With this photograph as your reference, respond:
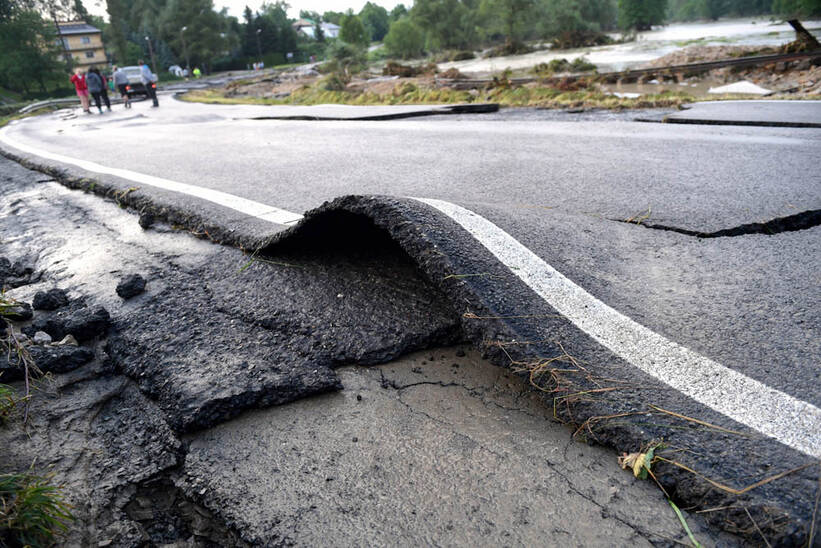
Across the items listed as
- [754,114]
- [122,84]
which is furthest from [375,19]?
[754,114]

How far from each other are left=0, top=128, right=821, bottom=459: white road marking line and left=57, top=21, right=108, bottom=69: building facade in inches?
3800

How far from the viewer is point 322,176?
16.4ft

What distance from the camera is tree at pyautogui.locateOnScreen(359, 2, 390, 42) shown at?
132125mm

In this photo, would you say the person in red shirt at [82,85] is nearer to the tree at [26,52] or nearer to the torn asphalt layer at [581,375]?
the torn asphalt layer at [581,375]

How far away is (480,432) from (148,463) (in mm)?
1143

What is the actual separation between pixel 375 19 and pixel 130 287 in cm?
14495

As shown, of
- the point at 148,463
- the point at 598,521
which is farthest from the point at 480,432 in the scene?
the point at 148,463

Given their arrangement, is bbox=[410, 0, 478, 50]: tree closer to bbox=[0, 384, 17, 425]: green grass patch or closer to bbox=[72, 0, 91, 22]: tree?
bbox=[72, 0, 91, 22]: tree

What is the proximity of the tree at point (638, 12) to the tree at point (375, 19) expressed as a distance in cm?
8556

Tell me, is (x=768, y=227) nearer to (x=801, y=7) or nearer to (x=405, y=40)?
(x=801, y=7)

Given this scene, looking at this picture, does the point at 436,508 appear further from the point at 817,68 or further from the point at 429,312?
the point at 817,68

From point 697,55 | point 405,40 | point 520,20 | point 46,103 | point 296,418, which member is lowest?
point 697,55

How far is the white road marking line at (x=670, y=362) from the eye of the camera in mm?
1567

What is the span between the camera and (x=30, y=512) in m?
1.46
